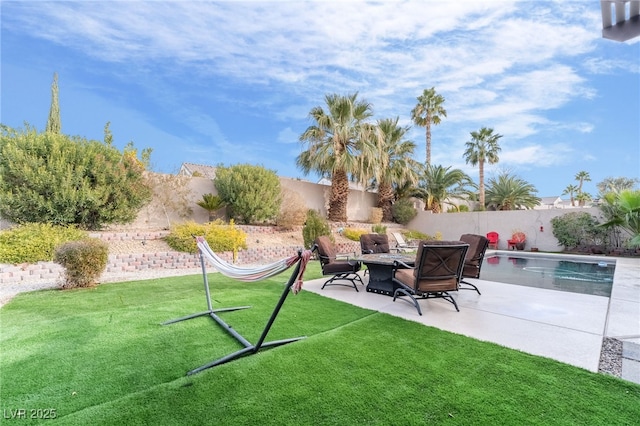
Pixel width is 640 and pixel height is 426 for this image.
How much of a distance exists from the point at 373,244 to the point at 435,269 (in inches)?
133

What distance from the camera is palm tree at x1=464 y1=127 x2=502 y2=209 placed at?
22.4 m

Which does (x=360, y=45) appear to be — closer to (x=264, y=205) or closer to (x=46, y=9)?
(x=264, y=205)

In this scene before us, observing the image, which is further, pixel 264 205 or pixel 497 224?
pixel 497 224

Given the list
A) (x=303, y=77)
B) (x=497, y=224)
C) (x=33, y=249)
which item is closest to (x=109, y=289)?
(x=33, y=249)

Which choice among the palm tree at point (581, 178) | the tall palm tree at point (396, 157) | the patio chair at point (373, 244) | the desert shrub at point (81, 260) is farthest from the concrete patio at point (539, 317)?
the palm tree at point (581, 178)

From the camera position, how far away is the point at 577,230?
46.5ft

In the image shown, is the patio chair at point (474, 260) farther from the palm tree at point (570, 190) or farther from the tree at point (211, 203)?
the palm tree at point (570, 190)

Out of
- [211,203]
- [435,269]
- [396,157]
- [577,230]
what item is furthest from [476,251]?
[396,157]

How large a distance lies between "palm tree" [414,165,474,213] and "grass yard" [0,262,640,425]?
1730cm

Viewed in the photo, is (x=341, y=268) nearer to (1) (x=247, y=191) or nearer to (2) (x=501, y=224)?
(1) (x=247, y=191)

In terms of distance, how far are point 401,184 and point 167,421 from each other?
62.4ft

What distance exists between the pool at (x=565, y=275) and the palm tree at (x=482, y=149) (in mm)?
11341

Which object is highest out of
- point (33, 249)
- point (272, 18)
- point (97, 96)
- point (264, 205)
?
point (272, 18)

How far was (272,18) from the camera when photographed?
708 cm
